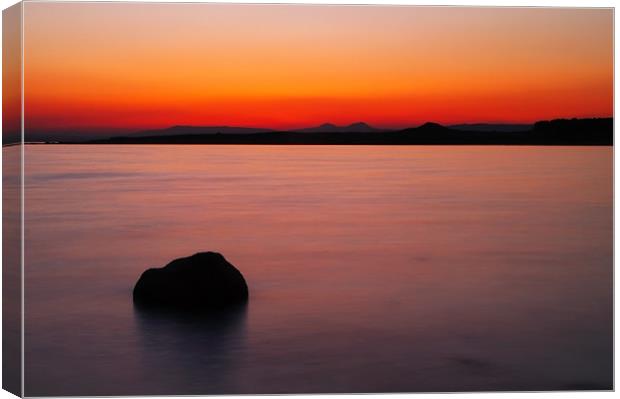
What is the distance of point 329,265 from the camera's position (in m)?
5.45

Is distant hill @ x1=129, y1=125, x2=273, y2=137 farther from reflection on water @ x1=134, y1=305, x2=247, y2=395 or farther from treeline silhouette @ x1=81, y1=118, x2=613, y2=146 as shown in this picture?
reflection on water @ x1=134, y1=305, x2=247, y2=395

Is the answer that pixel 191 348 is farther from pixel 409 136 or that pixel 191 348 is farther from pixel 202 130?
pixel 409 136

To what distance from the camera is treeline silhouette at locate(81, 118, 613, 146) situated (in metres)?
5.32

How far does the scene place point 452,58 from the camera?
5.30 metres

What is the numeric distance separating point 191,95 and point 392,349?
1.47 metres

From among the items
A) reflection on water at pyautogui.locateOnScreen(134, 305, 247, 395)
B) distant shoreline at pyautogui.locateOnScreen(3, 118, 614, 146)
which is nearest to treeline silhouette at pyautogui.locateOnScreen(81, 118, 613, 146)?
distant shoreline at pyautogui.locateOnScreen(3, 118, 614, 146)

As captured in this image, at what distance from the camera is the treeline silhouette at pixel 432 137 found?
17.5ft

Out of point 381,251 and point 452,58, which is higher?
point 452,58

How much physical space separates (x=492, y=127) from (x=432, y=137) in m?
0.31

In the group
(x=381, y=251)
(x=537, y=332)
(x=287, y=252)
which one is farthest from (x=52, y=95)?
(x=537, y=332)

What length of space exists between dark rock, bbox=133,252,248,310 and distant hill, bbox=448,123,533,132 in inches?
50.4

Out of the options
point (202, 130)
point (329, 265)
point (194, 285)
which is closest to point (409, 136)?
point (329, 265)

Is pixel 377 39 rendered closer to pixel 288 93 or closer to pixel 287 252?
pixel 288 93

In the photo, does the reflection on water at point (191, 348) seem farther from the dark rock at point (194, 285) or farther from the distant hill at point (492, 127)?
the distant hill at point (492, 127)
